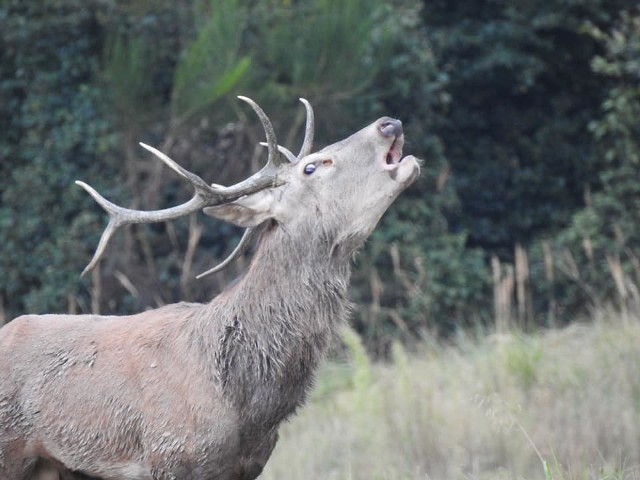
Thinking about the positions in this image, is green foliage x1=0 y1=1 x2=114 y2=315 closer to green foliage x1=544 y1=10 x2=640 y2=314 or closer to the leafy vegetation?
the leafy vegetation

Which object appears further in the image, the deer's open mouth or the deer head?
the deer's open mouth

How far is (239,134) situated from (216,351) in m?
7.26

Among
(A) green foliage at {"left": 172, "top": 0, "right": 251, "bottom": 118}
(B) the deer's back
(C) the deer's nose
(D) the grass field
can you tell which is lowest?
(D) the grass field

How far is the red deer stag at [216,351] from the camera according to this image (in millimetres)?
4391

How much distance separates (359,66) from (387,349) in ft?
9.61

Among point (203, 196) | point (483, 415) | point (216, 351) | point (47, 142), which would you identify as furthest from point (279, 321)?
point (47, 142)

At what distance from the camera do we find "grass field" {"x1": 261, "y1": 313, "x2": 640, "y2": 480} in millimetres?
6609

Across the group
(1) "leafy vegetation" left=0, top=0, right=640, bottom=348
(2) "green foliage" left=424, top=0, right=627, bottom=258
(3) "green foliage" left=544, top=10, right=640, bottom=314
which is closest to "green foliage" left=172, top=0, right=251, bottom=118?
(1) "leafy vegetation" left=0, top=0, right=640, bottom=348

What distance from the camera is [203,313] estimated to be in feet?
15.5

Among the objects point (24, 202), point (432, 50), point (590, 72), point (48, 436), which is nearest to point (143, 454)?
point (48, 436)

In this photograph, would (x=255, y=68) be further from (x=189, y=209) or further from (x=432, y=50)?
(x=189, y=209)

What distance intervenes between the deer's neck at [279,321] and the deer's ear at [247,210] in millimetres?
97

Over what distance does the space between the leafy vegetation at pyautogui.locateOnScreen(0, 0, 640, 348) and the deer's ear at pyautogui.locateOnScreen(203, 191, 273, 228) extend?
17.6 ft

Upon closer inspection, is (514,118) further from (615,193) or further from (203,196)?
(203,196)
